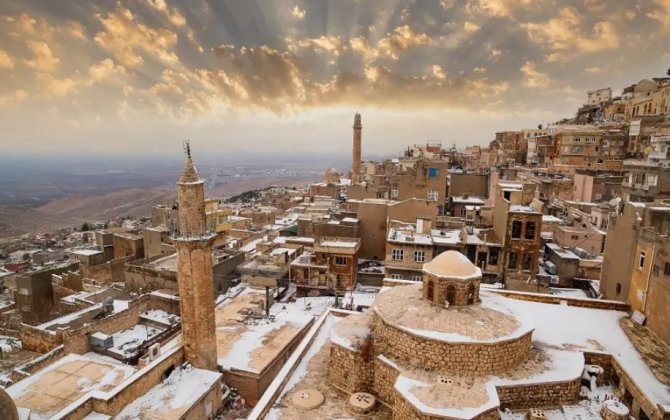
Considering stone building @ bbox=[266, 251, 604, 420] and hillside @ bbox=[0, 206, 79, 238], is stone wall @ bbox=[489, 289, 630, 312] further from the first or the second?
hillside @ bbox=[0, 206, 79, 238]

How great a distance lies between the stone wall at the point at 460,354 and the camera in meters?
12.7

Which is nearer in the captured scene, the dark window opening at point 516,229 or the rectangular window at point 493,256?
the dark window opening at point 516,229

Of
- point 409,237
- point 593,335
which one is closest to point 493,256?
point 409,237

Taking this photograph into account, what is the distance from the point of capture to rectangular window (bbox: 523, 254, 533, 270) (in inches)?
1080

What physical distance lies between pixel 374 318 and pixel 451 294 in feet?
10.4

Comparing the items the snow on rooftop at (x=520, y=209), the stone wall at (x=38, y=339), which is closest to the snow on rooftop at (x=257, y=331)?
the stone wall at (x=38, y=339)

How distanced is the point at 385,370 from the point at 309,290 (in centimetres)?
1876

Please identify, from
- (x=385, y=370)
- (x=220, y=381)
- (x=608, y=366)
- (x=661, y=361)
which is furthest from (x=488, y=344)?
(x=220, y=381)

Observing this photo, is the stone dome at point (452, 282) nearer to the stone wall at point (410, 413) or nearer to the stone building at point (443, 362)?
the stone building at point (443, 362)

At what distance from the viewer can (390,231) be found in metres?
31.5

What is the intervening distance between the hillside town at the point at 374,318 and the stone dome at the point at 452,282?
59 millimetres

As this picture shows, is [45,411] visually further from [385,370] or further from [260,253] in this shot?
[260,253]

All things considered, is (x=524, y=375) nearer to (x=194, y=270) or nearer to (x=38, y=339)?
(x=194, y=270)

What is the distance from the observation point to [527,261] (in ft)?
90.3
